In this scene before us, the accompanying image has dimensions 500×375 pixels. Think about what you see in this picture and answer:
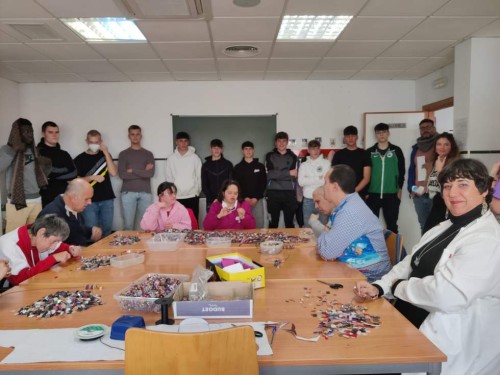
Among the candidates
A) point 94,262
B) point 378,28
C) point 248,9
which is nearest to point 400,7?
point 378,28

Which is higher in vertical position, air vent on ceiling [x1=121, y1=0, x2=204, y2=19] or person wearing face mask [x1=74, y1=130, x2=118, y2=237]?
air vent on ceiling [x1=121, y1=0, x2=204, y2=19]

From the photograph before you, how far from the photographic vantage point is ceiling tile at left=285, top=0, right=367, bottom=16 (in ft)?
10.3

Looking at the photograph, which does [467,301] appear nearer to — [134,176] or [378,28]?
[378,28]

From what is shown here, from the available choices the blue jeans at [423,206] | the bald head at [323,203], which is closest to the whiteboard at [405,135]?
the blue jeans at [423,206]

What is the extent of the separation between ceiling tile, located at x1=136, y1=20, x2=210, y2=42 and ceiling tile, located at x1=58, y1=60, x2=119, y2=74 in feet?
4.16

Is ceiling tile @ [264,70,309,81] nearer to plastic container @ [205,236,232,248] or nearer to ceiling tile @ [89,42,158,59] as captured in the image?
ceiling tile @ [89,42,158,59]

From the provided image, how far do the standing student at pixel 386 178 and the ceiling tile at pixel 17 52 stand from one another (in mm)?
4447

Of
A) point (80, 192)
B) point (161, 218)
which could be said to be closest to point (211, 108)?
point (161, 218)

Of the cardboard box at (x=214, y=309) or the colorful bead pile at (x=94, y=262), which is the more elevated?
the cardboard box at (x=214, y=309)

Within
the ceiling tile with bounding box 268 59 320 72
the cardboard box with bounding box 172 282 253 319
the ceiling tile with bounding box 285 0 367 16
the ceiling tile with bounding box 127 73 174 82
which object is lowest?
the cardboard box with bounding box 172 282 253 319

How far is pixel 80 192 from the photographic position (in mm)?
3068

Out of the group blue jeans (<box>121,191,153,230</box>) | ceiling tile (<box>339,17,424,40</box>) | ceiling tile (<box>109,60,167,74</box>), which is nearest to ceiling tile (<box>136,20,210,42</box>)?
ceiling tile (<box>109,60,167,74</box>)

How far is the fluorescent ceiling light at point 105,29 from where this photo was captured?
3549mm

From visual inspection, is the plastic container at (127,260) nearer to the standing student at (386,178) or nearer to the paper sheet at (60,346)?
the paper sheet at (60,346)
